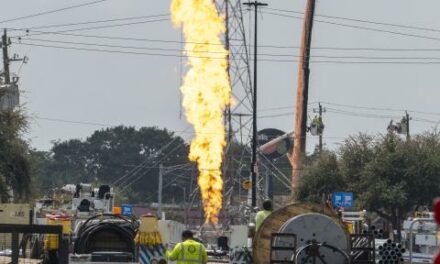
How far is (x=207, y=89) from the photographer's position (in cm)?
6675

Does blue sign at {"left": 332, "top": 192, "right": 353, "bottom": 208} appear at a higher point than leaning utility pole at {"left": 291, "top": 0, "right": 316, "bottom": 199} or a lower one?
lower

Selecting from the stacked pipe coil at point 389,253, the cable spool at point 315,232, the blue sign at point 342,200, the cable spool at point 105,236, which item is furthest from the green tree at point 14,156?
the cable spool at point 315,232

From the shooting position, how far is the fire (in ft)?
213

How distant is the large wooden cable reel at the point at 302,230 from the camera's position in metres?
23.2

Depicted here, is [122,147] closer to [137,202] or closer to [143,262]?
[137,202]

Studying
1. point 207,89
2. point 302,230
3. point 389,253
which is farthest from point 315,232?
point 207,89

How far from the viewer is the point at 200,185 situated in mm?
69500

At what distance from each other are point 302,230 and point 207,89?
144 feet

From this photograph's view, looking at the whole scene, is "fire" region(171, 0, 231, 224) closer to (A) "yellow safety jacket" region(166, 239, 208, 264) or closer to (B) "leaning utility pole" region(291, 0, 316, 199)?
(B) "leaning utility pole" region(291, 0, 316, 199)

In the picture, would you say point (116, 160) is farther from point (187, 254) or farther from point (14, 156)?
point (187, 254)

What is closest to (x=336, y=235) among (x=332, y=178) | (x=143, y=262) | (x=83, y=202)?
(x=143, y=262)

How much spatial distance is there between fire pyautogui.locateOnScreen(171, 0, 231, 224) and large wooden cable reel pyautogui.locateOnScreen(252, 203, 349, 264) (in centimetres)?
4052

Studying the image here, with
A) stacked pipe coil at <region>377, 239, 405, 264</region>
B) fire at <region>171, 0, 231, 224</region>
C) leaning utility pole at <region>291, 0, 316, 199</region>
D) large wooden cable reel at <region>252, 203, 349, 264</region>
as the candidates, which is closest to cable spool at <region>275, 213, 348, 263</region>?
large wooden cable reel at <region>252, 203, 349, 264</region>

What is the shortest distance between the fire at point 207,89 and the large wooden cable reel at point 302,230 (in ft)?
133
